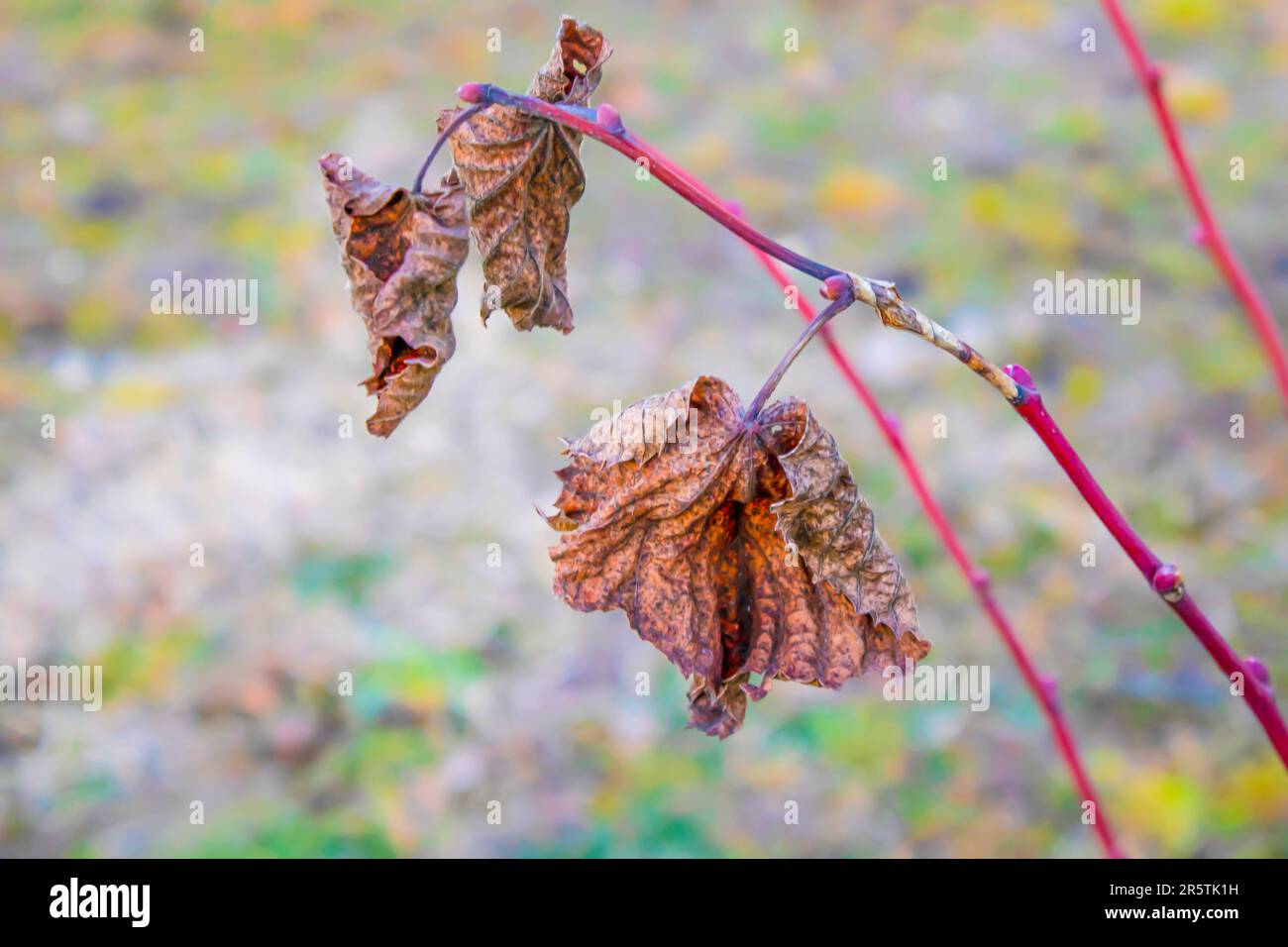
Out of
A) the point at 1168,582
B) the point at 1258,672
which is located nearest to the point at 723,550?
the point at 1168,582

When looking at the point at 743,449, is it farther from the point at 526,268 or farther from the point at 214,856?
the point at 214,856

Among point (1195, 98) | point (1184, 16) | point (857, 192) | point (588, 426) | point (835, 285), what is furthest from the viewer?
point (1184, 16)

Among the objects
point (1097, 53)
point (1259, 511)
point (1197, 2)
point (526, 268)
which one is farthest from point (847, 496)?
point (1197, 2)

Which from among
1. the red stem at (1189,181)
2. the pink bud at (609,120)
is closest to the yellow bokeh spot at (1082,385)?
the red stem at (1189,181)

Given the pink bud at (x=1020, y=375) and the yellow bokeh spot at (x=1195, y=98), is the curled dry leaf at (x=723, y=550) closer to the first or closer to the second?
the pink bud at (x=1020, y=375)

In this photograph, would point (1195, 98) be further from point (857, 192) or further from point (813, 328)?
point (813, 328)

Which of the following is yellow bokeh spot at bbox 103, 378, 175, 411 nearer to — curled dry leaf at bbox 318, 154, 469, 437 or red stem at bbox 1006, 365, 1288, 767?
curled dry leaf at bbox 318, 154, 469, 437

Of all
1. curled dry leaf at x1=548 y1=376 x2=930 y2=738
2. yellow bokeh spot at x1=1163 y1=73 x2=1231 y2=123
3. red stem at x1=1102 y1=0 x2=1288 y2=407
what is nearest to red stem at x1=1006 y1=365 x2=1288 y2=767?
curled dry leaf at x1=548 y1=376 x2=930 y2=738

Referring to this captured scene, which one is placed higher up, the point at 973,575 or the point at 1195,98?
the point at 1195,98
